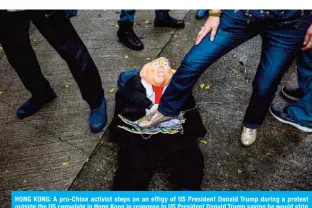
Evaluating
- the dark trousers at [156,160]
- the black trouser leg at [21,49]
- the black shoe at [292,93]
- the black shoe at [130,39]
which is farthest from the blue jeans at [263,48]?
the black shoe at [130,39]

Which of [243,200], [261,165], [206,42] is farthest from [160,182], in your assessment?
[206,42]

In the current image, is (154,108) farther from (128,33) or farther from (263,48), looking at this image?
(128,33)

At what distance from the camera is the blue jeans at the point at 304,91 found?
2.76 metres

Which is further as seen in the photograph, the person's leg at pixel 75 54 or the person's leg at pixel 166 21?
the person's leg at pixel 166 21

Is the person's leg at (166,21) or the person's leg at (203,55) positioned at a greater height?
the person's leg at (203,55)

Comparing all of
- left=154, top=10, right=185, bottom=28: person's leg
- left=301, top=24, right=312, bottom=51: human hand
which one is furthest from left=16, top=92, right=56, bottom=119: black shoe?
left=301, top=24, right=312, bottom=51: human hand

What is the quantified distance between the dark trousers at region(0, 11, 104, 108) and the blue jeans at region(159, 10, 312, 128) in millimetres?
586

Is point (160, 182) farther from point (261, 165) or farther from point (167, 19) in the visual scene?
point (167, 19)

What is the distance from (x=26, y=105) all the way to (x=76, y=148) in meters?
0.65

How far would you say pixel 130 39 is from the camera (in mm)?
3863

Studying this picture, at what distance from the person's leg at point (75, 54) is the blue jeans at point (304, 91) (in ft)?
5.27

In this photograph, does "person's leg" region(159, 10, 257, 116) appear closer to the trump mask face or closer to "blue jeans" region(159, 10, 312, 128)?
"blue jeans" region(159, 10, 312, 128)

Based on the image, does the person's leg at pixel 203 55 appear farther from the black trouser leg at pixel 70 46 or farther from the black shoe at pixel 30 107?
the black shoe at pixel 30 107

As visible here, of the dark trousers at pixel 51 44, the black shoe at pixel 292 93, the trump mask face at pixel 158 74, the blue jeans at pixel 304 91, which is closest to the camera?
the dark trousers at pixel 51 44
